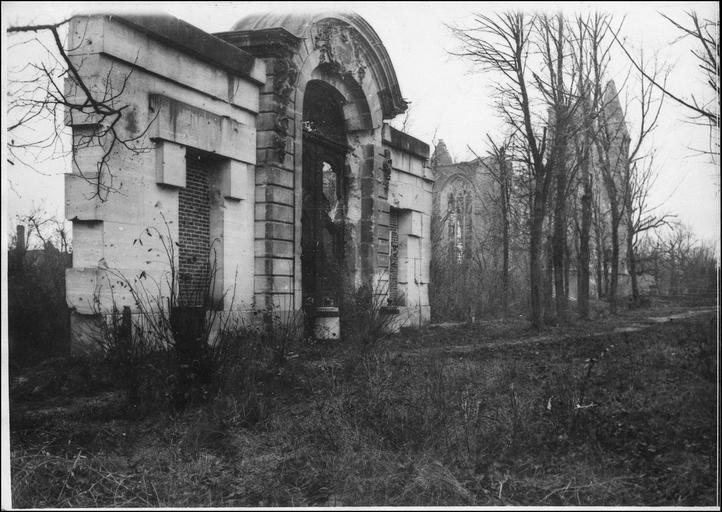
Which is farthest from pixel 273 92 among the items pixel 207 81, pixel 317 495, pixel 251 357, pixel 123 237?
pixel 317 495

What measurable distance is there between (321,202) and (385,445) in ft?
29.8

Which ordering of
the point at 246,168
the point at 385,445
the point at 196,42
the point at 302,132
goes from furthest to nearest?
the point at 302,132, the point at 246,168, the point at 196,42, the point at 385,445

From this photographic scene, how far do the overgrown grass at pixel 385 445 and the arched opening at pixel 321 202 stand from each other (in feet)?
20.4

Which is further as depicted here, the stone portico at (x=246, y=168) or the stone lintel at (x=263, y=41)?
the stone lintel at (x=263, y=41)

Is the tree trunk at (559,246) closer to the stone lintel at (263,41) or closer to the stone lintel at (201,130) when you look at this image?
the stone lintel at (263,41)

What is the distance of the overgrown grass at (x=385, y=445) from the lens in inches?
169

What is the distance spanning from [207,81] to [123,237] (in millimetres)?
3175

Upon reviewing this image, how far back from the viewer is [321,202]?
13625 millimetres

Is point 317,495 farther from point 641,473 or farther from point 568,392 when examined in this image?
point 568,392

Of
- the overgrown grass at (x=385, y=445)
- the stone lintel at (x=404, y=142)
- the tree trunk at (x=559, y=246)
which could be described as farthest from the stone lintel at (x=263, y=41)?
the tree trunk at (x=559, y=246)

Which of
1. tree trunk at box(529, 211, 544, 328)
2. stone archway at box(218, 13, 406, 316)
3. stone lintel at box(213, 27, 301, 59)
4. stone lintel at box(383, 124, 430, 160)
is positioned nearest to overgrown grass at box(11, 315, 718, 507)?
stone archway at box(218, 13, 406, 316)

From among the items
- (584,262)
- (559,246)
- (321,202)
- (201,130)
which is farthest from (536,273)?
(201,130)

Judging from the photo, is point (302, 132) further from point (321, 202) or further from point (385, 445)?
point (385, 445)

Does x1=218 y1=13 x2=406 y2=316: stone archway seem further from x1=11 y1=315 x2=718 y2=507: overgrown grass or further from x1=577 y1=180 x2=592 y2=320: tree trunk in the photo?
x1=577 y1=180 x2=592 y2=320: tree trunk
